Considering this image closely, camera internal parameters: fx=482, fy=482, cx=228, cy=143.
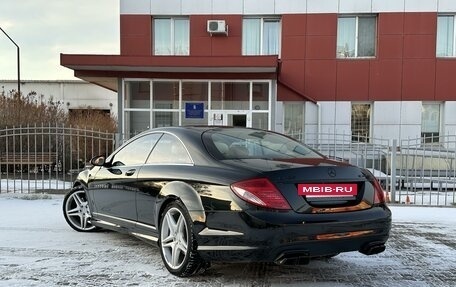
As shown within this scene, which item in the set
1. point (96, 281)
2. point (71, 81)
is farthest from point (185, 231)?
point (71, 81)

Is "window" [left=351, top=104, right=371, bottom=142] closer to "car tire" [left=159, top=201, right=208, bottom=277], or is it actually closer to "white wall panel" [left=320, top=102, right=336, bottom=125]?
"white wall panel" [left=320, top=102, right=336, bottom=125]

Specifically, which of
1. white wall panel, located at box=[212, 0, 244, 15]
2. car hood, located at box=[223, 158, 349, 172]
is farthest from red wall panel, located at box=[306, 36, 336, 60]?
car hood, located at box=[223, 158, 349, 172]

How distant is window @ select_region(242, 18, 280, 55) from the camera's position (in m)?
18.5

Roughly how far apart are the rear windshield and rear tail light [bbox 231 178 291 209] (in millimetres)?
544

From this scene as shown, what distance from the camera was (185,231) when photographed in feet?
14.3

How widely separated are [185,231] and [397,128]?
15.3 metres

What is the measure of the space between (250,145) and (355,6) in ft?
48.9

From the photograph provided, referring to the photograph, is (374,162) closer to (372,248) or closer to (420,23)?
(372,248)

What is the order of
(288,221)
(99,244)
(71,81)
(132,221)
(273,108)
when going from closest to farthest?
(288,221), (132,221), (99,244), (273,108), (71,81)

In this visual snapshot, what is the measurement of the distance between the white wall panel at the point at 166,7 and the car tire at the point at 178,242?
599 inches

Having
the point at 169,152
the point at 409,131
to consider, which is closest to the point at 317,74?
the point at 409,131

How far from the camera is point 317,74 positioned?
59.6 ft

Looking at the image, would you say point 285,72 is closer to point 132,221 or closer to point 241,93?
point 241,93

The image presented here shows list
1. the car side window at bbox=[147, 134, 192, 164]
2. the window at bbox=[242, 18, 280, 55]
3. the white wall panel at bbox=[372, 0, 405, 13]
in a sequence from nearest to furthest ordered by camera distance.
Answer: the car side window at bbox=[147, 134, 192, 164] → the white wall panel at bbox=[372, 0, 405, 13] → the window at bbox=[242, 18, 280, 55]
